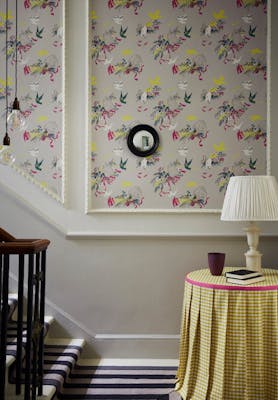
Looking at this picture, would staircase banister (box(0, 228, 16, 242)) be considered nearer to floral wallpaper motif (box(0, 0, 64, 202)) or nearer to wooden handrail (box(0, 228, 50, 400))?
Answer: wooden handrail (box(0, 228, 50, 400))

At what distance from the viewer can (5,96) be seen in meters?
3.04

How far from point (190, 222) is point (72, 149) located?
38.0 inches

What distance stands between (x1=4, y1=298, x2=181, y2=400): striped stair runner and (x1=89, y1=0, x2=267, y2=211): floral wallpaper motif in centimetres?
98

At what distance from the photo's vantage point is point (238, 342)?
88.0 inches

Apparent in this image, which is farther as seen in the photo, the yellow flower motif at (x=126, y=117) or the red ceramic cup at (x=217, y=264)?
the yellow flower motif at (x=126, y=117)

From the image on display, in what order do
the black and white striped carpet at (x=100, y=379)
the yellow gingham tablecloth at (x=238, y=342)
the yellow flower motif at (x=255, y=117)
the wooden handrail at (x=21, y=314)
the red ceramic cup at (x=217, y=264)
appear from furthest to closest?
the yellow flower motif at (x=255, y=117) < the red ceramic cup at (x=217, y=264) < the black and white striped carpet at (x=100, y=379) < the yellow gingham tablecloth at (x=238, y=342) < the wooden handrail at (x=21, y=314)

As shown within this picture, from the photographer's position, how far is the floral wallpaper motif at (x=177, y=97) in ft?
9.80

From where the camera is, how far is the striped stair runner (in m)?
2.32

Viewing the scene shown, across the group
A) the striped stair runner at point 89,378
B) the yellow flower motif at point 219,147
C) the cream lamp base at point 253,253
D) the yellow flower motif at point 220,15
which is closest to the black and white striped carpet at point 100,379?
the striped stair runner at point 89,378

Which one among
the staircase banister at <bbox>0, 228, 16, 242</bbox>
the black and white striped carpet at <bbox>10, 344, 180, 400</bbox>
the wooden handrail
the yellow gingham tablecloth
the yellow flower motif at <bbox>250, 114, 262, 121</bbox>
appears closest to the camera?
the wooden handrail

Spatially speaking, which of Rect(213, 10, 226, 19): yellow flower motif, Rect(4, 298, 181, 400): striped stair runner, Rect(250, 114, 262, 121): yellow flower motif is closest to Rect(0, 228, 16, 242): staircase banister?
Rect(4, 298, 181, 400): striped stair runner

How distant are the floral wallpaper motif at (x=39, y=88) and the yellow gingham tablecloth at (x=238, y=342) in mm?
1392

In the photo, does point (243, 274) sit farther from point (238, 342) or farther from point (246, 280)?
point (238, 342)

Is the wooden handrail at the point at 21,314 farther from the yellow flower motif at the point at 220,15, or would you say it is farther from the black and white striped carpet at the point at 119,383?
the yellow flower motif at the point at 220,15
